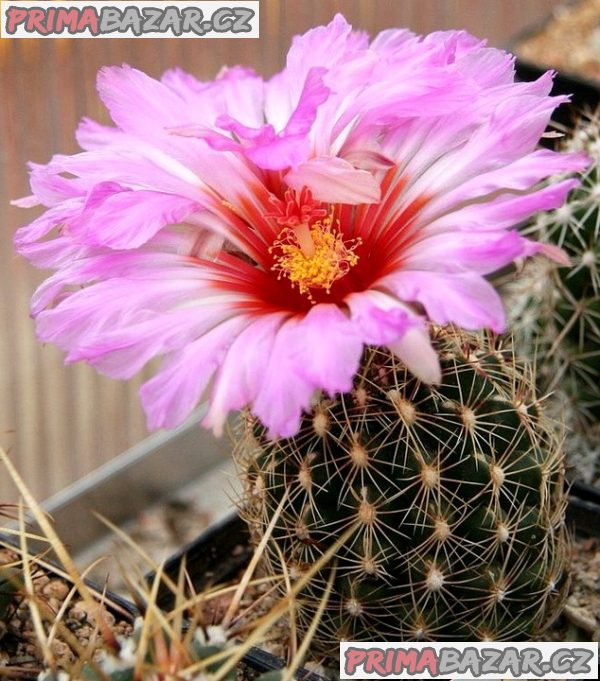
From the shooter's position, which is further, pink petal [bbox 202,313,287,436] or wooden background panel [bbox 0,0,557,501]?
wooden background panel [bbox 0,0,557,501]

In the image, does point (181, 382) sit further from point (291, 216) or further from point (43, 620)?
point (43, 620)

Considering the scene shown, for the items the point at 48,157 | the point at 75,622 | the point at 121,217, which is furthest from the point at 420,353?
the point at 48,157

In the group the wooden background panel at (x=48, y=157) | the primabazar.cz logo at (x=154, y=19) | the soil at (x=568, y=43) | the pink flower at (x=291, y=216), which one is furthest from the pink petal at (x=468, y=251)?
the soil at (x=568, y=43)

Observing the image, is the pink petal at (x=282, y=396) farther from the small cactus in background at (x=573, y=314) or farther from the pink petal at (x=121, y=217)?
the small cactus in background at (x=573, y=314)

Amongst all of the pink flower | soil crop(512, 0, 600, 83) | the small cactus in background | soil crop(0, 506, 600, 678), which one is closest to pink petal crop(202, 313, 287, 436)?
the pink flower

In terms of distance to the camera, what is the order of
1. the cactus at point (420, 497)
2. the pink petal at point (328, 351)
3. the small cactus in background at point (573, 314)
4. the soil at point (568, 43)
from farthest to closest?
Result: the soil at point (568, 43), the small cactus in background at point (573, 314), the cactus at point (420, 497), the pink petal at point (328, 351)

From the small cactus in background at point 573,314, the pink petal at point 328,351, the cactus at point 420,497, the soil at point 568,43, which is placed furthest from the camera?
the soil at point 568,43

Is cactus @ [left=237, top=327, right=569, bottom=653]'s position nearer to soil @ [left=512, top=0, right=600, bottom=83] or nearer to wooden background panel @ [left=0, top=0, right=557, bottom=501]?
wooden background panel @ [left=0, top=0, right=557, bottom=501]
